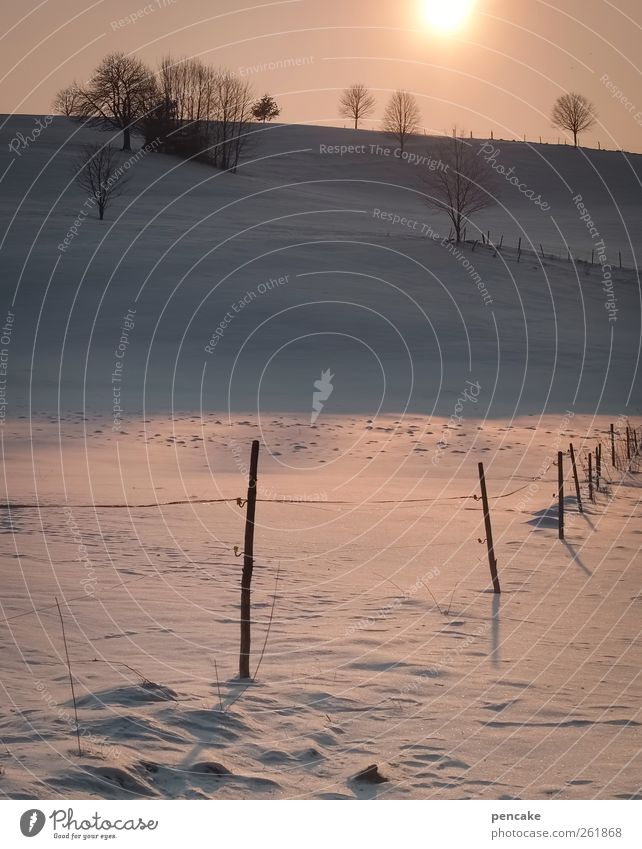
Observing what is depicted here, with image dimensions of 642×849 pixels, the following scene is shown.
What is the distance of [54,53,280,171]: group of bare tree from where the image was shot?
66.2 metres

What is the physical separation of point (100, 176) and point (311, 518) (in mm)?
43399

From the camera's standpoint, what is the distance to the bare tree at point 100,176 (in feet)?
182

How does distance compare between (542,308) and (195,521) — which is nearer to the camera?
(195,521)

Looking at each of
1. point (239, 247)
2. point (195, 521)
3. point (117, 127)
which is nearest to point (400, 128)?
point (117, 127)

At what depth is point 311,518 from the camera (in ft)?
56.4

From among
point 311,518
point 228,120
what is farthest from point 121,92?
point 311,518

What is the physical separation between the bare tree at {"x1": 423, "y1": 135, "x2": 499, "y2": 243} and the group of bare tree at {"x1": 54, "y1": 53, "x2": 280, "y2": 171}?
13612 millimetres

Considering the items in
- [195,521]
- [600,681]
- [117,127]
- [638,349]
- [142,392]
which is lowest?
[600,681]

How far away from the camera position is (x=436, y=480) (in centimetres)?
2203

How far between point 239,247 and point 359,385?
1750 cm

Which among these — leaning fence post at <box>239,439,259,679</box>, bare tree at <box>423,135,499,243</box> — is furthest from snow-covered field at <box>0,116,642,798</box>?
bare tree at <box>423,135,499,243</box>

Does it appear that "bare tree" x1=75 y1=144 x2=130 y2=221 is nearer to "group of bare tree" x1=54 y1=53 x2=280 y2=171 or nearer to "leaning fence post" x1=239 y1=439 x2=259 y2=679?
"group of bare tree" x1=54 y1=53 x2=280 y2=171

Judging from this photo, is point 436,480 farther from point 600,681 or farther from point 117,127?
point 117,127

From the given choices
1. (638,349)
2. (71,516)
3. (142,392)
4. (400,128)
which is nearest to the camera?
(71,516)
